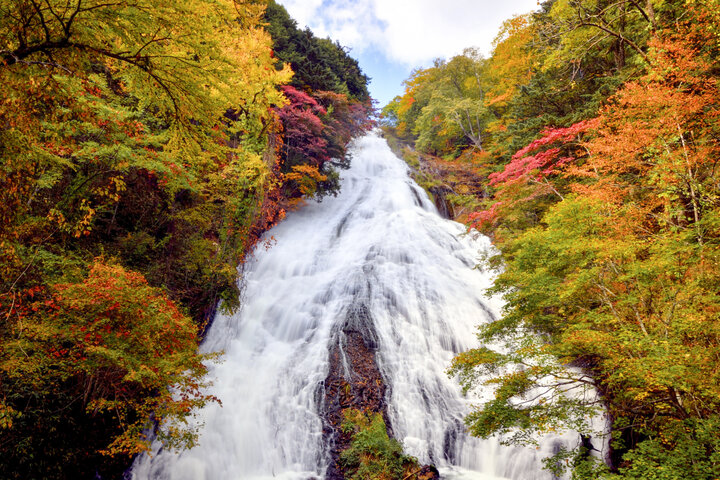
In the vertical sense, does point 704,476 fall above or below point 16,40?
below

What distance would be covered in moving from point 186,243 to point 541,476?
1089 centimetres

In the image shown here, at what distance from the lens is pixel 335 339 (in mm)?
9742

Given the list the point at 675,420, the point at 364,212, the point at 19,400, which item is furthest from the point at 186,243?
the point at 675,420

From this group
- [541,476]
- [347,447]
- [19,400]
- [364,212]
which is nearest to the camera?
[19,400]

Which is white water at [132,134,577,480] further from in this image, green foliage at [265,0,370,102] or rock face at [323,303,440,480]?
green foliage at [265,0,370,102]

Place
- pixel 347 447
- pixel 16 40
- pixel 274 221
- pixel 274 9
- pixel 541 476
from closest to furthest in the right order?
pixel 16 40, pixel 541 476, pixel 347 447, pixel 274 221, pixel 274 9

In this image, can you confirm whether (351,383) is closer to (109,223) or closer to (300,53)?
(109,223)

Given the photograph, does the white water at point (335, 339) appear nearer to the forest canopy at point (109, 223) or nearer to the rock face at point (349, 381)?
the rock face at point (349, 381)

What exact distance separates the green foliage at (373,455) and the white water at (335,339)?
0.52m

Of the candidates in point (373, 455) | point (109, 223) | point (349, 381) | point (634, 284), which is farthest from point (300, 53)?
point (373, 455)

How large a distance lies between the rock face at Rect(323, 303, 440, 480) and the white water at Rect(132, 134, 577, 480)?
22cm

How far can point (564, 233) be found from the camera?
5941mm

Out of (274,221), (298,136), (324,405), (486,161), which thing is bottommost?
(324,405)

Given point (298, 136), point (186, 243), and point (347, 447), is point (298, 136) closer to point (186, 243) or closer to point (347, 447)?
point (186, 243)
